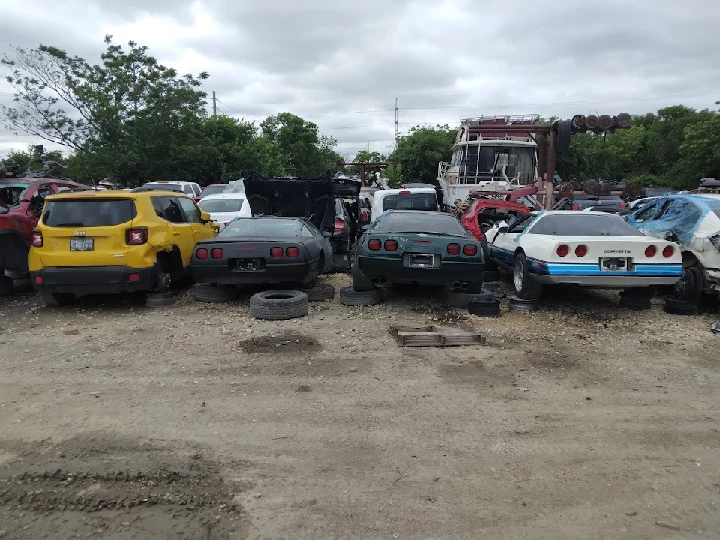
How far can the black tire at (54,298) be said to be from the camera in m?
7.73

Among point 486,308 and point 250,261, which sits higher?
point 250,261

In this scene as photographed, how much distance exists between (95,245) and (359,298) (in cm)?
354

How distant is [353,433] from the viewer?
4020 millimetres

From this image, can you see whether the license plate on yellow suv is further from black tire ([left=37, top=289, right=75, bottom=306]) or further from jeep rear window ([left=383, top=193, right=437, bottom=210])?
jeep rear window ([left=383, top=193, right=437, bottom=210])

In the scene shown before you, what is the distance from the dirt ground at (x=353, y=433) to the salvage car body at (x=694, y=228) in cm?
108

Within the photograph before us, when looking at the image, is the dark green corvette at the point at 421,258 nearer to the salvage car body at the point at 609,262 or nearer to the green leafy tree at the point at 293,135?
the salvage car body at the point at 609,262

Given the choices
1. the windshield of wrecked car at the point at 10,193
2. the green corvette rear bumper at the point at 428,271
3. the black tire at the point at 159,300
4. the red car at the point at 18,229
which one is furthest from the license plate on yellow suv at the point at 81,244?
the green corvette rear bumper at the point at 428,271

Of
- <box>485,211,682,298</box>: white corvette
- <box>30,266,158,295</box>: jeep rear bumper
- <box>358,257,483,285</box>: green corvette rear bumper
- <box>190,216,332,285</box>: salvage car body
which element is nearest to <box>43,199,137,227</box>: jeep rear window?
<box>30,266,158,295</box>: jeep rear bumper

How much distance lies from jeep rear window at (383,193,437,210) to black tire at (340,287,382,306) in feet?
18.5

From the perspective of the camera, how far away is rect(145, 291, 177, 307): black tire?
310 inches

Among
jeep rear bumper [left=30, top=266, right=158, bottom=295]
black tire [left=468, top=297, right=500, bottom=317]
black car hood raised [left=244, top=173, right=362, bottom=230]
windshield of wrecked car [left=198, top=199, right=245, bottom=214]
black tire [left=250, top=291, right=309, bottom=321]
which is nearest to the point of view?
black tire [left=250, top=291, right=309, bottom=321]

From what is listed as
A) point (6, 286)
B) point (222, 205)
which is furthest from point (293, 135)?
point (6, 286)

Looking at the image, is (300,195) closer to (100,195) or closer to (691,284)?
(100,195)

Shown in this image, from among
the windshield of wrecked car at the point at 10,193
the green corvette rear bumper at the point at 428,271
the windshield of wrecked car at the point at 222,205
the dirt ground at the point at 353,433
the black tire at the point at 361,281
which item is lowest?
the dirt ground at the point at 353,433
